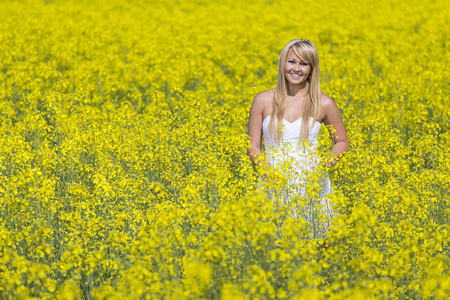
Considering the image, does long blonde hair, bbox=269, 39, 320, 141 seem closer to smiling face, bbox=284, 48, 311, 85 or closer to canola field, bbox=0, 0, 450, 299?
smiling face, bbox=284, 48, 311, 85

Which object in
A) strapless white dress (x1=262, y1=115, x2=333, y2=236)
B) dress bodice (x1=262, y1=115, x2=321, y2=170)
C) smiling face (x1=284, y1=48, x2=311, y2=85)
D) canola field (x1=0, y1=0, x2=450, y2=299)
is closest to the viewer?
canola field (x1=0, y1=0, x2=450, y2=299)

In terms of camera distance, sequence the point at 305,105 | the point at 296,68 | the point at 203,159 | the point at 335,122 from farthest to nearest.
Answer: the point at 203,159, the point at 335,122, the point at 305,105, the point at 296,68

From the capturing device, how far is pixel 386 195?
504cm

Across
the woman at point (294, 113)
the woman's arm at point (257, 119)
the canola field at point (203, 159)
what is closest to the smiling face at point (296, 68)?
the woman at point (294, 113)

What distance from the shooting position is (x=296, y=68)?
5.18m

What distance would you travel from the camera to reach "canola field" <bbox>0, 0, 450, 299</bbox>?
3.95m

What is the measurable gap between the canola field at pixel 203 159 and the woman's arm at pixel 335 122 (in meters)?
0.17

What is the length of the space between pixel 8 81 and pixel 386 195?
7.41 m

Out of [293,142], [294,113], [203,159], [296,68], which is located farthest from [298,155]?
[203,159]

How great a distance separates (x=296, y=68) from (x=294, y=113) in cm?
43

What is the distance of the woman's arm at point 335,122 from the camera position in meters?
5.36

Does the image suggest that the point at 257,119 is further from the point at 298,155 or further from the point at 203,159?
the point at 203,159

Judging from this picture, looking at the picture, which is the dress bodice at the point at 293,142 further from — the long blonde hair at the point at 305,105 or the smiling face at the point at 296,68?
the smiling face at the point at 296,68

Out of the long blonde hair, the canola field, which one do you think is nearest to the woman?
the long blonde hair
